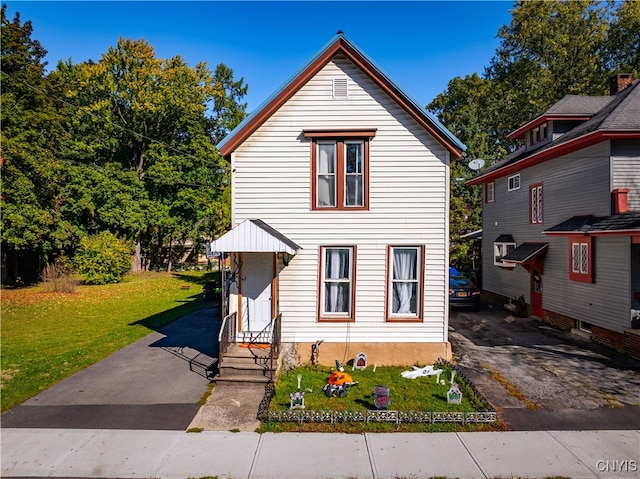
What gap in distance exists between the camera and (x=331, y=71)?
10328mm

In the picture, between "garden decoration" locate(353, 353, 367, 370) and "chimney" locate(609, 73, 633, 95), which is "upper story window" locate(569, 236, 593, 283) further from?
"chimney" locate(609, 73, 633, 95)

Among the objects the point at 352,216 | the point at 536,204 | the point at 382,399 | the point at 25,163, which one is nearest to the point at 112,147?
the point at 25,163

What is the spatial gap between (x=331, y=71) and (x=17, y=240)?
23.9 m

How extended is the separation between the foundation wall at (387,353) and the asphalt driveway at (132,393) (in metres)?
3.09

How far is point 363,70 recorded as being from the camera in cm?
1017

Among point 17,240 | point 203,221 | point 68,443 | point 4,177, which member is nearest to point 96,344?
point 68,443

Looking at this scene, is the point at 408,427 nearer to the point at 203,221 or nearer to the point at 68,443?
the point at 68,443

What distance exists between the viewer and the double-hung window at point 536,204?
16703 millimetres

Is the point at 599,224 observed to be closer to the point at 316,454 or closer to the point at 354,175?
the point at 354,175

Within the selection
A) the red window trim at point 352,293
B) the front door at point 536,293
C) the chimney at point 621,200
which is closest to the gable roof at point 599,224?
the chimney at point 621,200

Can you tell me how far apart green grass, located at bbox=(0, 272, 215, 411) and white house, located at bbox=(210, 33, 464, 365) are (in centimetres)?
509

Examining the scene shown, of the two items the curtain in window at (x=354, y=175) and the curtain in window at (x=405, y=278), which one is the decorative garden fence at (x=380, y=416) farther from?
the curtain in window at (x=354, y=175)

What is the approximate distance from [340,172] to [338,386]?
5.49 metres

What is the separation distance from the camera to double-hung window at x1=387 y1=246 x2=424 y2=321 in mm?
10398
